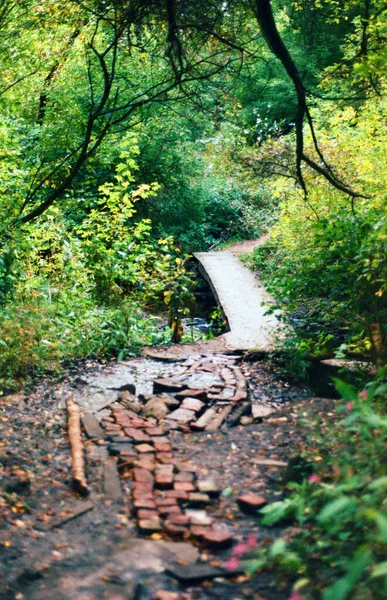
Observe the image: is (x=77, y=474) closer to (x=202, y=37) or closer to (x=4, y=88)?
(x=202, y=37)

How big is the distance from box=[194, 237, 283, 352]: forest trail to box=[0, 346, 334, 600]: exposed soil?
5.58 ft

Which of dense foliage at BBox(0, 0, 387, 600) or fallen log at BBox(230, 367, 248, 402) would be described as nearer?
dense foliage at BBox(0, 0, 387, 600)

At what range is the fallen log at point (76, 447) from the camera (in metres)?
3.95

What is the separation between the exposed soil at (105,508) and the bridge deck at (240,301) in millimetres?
1776

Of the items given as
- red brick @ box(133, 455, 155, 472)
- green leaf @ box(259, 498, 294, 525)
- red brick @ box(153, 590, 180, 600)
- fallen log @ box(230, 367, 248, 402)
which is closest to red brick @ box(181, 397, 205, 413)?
fallen log @ box(230, 367, 248, 402)

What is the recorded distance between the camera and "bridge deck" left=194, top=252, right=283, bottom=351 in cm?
794

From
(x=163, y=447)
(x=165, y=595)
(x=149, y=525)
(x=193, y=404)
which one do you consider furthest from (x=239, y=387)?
(x=165, y=595)

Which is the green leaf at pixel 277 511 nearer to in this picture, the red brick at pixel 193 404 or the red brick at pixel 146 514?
the red brick at pixel 146 514

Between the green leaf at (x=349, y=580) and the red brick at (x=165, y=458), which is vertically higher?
the green leaf at (x=349, y=580)

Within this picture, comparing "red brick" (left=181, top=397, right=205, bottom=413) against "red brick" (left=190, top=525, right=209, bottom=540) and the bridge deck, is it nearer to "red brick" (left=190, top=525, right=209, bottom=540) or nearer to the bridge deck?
the bridge deck

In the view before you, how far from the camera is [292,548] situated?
2773mm

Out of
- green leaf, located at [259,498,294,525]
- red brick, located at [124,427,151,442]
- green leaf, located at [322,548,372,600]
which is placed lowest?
red brick, located at [124,427,151,442]

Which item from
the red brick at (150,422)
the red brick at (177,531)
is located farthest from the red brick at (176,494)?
the red brick at (150,422)

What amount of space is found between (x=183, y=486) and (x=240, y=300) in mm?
6527
